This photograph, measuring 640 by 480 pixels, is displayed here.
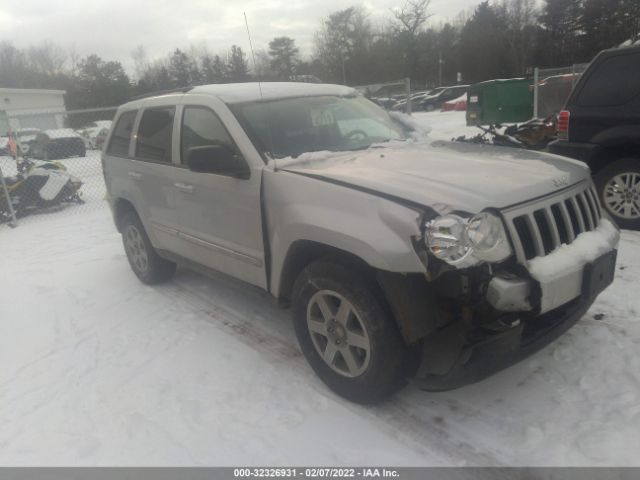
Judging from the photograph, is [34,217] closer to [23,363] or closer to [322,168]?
[23,363]

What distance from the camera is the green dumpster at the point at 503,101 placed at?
16078mm

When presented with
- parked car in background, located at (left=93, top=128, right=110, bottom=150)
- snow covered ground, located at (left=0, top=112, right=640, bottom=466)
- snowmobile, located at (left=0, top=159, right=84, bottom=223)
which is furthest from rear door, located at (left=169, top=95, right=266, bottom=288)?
parked car in background, located at (left=93, top=128, right=110, bottom=150)

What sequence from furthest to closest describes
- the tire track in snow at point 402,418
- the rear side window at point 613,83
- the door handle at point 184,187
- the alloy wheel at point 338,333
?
the rear side window at point 613,83
the door handle at point 184,187
the alloy wheel at point 338,333
the tire track in snow at point 402,418

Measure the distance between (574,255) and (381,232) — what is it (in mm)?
1070

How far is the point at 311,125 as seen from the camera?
12.3 ft

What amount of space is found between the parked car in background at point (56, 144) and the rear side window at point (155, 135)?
1315 centimetres

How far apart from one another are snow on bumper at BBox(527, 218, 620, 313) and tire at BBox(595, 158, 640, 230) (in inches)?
113

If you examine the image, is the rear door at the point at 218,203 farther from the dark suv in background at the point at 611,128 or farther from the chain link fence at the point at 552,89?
the chain link fence at the point at 552,89

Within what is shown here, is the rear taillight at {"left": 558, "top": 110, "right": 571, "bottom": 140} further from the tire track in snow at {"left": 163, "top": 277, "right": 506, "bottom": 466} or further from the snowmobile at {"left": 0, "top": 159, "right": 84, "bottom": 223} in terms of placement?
the snowmobile at {"left": 0, "top": 159, "right": 84, "bottom": 223}

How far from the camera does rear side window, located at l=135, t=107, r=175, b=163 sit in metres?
4.27

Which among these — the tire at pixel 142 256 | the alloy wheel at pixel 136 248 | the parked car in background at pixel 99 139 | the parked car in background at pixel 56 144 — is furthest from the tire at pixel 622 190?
the parked car in background at pixel 56 144

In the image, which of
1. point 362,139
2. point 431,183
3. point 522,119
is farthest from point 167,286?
point 522,119

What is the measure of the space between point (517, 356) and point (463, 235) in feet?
2.29

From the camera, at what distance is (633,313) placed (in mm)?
3672
